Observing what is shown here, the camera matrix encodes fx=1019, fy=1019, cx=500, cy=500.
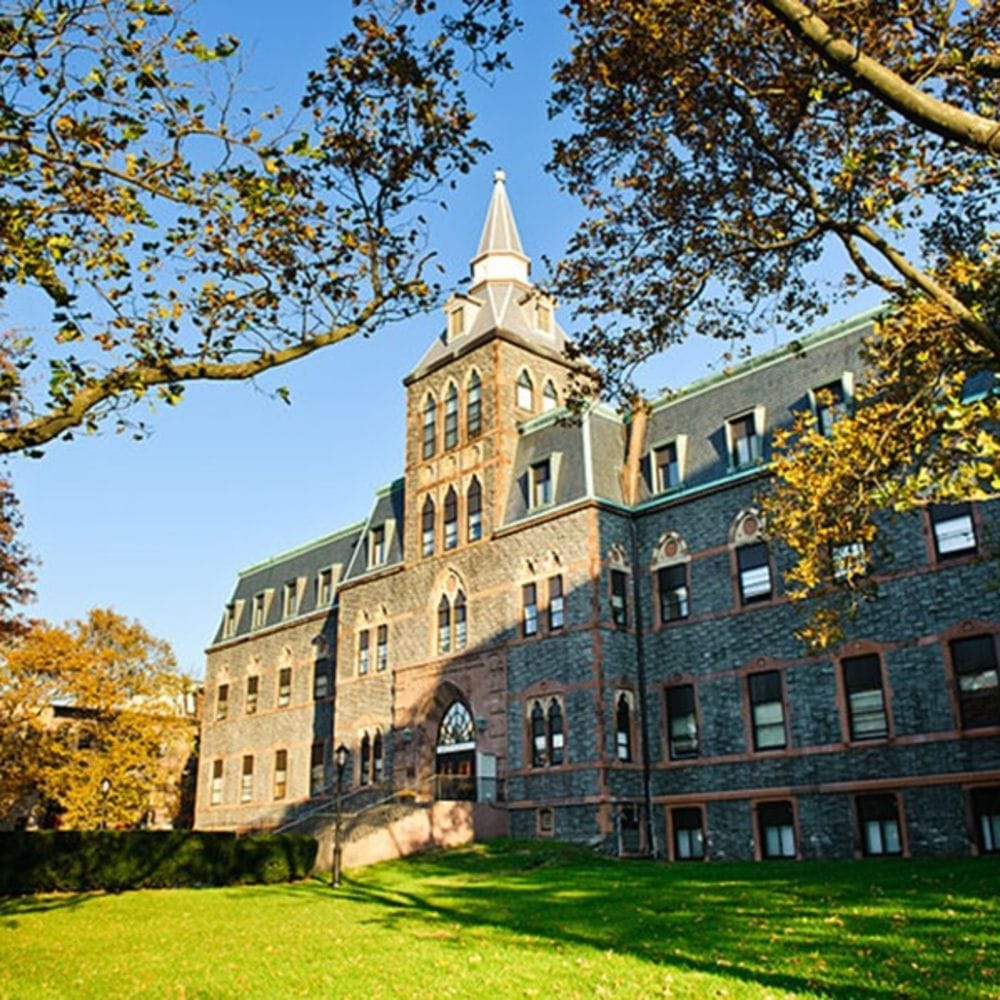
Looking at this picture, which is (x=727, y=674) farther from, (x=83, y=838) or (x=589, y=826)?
(x=83, y=838)

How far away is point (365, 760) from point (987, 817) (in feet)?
70.6

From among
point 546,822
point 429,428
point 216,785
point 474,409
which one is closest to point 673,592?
point 546,822

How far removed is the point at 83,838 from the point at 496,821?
11356 mm

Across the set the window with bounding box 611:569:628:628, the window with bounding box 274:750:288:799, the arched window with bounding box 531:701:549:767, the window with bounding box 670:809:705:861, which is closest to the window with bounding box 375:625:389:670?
the arched window with bounding box 531:701:549:767

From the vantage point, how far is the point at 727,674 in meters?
27.6

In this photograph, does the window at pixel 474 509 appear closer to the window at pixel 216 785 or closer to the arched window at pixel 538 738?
the arched window at pixel 538 738

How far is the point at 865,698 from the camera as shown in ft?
81.1

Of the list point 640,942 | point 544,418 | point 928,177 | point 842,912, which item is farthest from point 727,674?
point 928,177

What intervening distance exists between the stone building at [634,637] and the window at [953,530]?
69 mm

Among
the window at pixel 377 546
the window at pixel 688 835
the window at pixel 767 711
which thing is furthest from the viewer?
the window at pixel 377 546

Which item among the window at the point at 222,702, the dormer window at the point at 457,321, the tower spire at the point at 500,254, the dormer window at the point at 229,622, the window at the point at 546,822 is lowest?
the window at the point at 546,822

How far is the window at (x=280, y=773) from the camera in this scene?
4315 cm

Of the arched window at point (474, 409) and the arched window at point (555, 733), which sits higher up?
the arched window at point (474, 409)

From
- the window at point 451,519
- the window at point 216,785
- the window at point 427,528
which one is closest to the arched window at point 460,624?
the window at point 451,519
